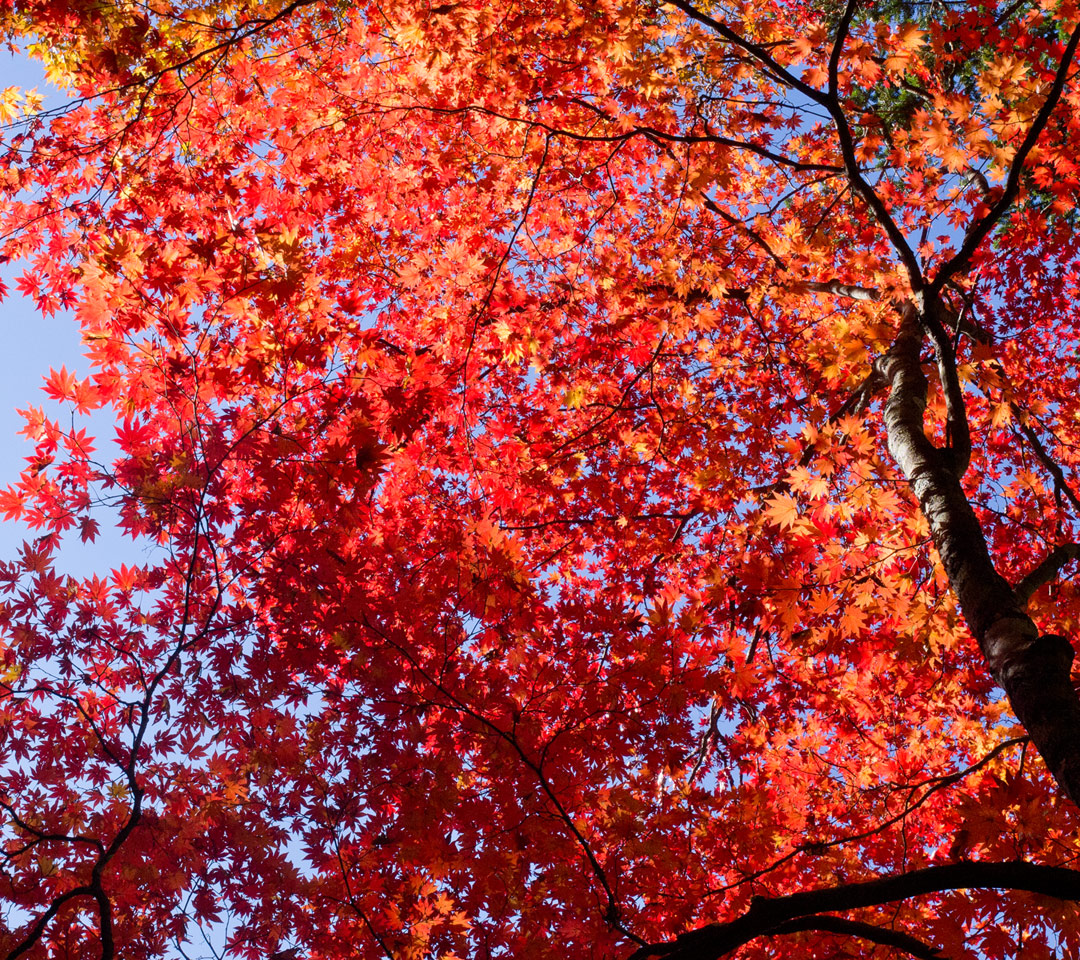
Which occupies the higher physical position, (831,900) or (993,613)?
(993,613)

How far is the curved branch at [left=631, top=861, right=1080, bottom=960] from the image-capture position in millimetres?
2330

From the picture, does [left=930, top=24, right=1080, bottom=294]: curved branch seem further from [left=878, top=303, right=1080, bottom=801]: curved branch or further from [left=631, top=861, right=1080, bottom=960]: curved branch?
[left=631, top=861, right=1080, bottom=960]: curved branch

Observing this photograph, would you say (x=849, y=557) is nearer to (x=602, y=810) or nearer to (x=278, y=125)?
(x=602, y=810)

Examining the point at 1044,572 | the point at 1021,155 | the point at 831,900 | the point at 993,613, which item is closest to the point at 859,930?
the point at 831,900

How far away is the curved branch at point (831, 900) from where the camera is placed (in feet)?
7.64

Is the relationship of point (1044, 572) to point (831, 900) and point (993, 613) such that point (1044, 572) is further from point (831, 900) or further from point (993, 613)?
point (831, 900)

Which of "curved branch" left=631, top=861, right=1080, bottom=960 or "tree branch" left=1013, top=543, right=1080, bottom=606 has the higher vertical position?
"tree branch" left=1013, top=543, right=1080, bottom=606

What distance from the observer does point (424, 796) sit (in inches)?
191

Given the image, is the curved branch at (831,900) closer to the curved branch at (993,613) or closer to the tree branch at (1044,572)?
the curved branch at (993,613)

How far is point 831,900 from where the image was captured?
253 centimetres

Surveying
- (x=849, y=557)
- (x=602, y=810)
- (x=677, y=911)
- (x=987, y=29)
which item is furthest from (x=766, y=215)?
(x=677, y=911)

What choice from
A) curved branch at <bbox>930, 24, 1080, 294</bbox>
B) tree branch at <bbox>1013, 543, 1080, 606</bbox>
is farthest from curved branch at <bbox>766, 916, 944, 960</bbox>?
curved branch at <bbox>930, 24, 1080, 294</bbox>

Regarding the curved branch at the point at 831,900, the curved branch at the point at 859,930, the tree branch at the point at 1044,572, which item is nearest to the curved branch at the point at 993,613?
the tree branch at the point at 1044,572

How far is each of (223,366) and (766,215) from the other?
518 centimetres
